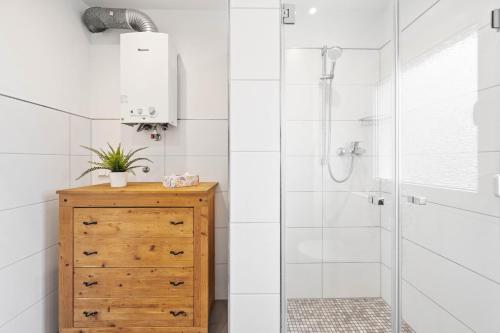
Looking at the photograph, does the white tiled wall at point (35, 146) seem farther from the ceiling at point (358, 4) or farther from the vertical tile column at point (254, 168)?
the ceiling at point (358, 4)

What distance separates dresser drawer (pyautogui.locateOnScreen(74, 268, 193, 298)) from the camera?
1723mm

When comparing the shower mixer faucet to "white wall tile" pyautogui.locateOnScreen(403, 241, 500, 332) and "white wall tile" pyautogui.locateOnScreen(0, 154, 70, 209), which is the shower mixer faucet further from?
"white wall tile" pyautogui.locateOnScreen(0, 154, 70, 209)

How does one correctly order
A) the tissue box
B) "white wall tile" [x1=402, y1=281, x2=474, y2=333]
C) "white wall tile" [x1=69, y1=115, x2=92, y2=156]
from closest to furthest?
"white wall tile" [x1=402, y1=281, x2=474, y2=333] → the tissue box → "white wall tile" [x1=69, y1=115, x2=92, y2=156]

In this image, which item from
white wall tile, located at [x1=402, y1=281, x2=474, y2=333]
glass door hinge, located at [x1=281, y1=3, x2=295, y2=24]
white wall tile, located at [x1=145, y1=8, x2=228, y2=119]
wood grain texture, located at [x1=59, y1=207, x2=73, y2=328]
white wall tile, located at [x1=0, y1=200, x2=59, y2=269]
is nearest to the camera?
white wall tile, located at [x1=402, y1=281, x2=474, y2=333]

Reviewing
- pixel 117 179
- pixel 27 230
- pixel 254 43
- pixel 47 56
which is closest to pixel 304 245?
pixel 254 43

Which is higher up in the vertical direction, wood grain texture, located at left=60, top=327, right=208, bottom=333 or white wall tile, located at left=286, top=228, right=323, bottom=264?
white wall tile, located at left=286, top=228, right=323, bottom=264

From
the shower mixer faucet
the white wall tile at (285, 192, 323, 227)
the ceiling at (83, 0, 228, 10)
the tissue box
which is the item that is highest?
the ceiling at (83, 0, 228, 10)

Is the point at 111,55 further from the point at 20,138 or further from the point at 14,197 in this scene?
the point at 14,197

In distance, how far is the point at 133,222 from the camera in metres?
1.74

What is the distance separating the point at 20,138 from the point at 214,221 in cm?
140

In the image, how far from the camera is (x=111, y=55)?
237cm

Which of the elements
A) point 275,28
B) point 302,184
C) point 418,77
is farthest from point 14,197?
Answer: point 418,77

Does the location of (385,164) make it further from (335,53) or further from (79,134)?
(79,134)

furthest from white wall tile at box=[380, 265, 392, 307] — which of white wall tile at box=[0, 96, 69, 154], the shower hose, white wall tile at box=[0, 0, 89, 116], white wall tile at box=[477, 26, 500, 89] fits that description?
white wall tile at box=[0, 0, 89, 116]
